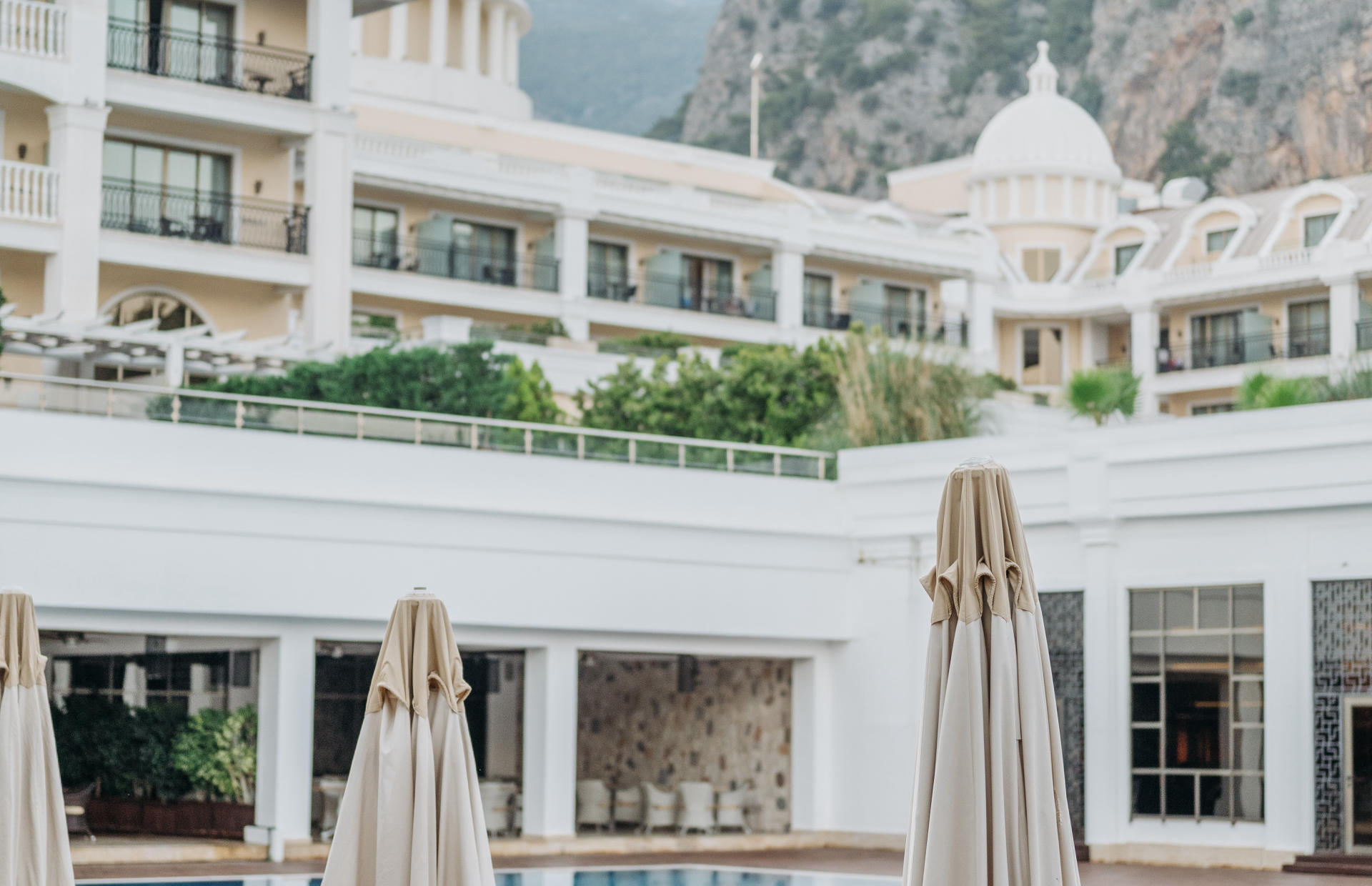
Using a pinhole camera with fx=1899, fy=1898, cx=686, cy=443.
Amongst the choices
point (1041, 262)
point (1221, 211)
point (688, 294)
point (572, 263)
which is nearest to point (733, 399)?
point (572, 263)

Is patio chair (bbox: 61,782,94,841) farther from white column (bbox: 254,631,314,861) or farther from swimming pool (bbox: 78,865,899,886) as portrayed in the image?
swimming pool (bbox: 78,865,899,886)

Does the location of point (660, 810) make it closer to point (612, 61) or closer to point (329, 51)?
point (329, 51)

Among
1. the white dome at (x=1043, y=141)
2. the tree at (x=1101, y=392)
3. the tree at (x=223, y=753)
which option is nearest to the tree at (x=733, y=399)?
the tree at (x=1101, y=392)

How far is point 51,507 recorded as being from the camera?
17516mm

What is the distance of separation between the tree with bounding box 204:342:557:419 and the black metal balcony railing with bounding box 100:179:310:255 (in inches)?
128

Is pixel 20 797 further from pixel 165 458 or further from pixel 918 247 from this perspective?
pixel 918 247

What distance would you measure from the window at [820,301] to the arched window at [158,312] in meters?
15.9

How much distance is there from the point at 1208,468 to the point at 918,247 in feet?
80.5

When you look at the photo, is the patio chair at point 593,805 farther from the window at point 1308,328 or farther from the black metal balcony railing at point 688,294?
the window at point 1308,328

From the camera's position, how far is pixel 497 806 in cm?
2128

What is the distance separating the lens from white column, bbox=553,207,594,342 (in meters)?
38.1

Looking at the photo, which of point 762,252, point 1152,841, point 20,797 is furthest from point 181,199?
point 20,797

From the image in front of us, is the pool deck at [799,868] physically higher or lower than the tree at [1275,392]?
lower

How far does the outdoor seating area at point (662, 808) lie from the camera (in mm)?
21828
